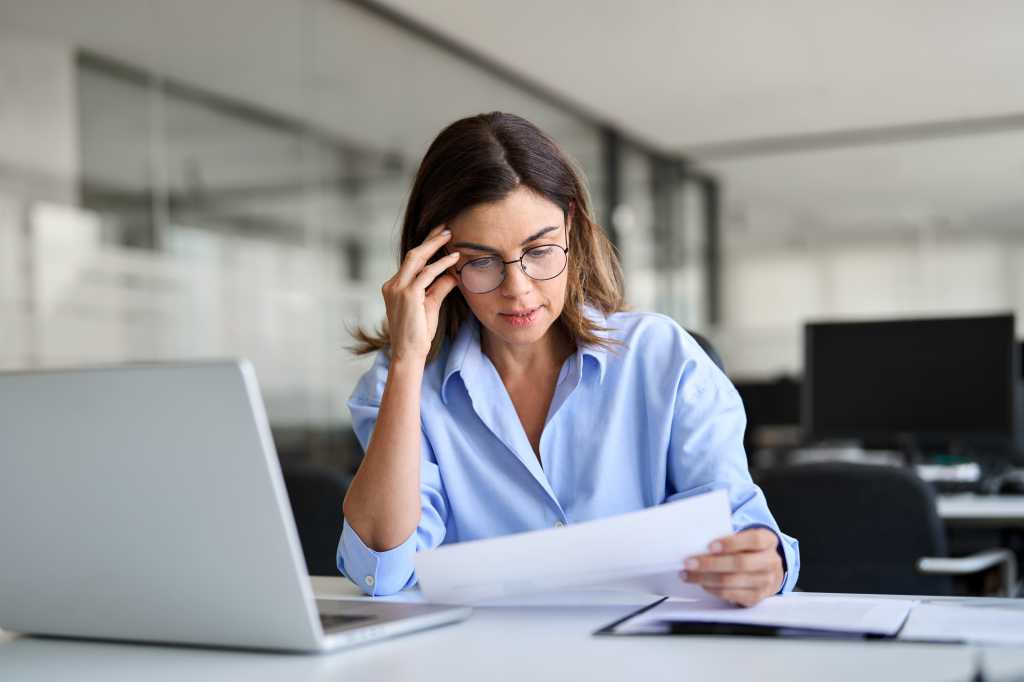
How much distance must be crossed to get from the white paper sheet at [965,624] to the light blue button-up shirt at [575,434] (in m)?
0.40

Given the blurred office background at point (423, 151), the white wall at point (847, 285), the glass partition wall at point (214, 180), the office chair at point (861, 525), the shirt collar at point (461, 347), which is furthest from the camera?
the white wall at point (847, 285)

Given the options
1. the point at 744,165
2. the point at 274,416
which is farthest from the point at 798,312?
the point at 274,416

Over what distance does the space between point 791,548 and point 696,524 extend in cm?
29

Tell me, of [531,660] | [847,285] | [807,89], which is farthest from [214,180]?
[847,285]

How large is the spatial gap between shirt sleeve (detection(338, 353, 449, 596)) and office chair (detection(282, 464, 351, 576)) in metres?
0.84

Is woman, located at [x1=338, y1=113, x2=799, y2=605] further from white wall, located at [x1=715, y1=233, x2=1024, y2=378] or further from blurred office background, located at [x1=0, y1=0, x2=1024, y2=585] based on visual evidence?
white wall, located at [x1=715, y1=233, x2=1024, y2=378]

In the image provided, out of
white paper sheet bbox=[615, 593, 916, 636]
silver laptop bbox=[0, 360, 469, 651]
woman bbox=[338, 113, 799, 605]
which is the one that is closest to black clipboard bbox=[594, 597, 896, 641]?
white paper sheet bbox=[615, 593, 916, 636]

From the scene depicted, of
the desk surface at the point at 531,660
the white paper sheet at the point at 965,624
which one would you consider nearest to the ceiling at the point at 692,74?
the desk surface at the point at 531,660

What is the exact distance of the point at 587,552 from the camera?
1077 mm

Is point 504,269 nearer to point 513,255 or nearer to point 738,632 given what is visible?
point 513,255

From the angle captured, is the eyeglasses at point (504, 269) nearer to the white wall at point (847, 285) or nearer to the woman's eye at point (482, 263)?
the woman's eye at point (482, 263)

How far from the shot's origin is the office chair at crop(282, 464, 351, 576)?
2484mm

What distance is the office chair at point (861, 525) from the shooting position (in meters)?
2.46

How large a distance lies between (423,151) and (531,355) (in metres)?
0.70
